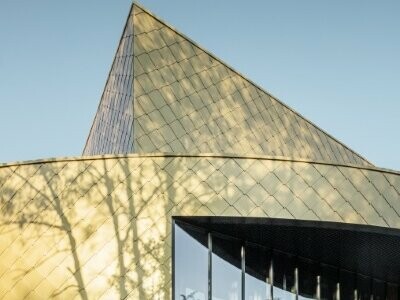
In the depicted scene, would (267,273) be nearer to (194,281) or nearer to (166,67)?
(194,281)

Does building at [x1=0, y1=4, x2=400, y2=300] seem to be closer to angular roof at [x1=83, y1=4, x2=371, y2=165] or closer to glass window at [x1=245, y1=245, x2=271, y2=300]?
glass window at [x1=245, y1=245, x2=271, y2=300]

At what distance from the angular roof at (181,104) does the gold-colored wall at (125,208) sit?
4.81 metres

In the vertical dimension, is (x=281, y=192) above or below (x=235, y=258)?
above

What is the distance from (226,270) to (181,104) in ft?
23.8

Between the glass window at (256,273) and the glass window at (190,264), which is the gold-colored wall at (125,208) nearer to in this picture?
the glass window at (190,264)

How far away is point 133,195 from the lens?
40.8ft

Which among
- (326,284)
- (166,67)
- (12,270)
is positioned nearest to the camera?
(12,270)

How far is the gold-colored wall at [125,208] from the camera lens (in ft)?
39.6

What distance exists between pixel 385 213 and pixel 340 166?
4.70ft

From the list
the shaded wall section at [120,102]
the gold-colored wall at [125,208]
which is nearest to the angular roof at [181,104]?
the shaded wall section at [120,102]

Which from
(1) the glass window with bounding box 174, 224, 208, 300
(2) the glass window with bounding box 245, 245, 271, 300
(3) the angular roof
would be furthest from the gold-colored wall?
(3) the angular roof

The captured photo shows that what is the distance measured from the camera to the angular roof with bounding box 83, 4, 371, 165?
711 inches

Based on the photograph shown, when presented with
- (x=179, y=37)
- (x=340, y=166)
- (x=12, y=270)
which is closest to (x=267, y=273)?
(x=340, y=166)

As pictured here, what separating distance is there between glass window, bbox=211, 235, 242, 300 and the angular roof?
5.23m
